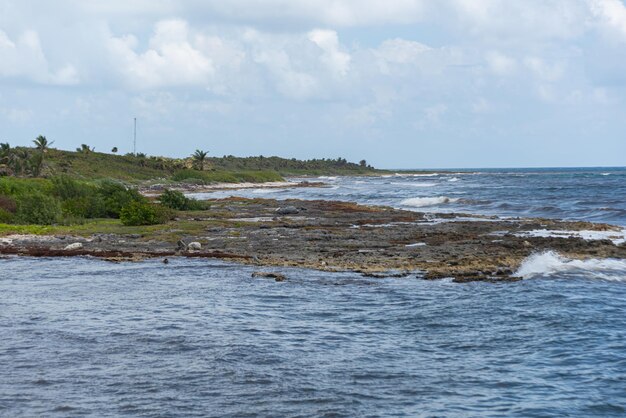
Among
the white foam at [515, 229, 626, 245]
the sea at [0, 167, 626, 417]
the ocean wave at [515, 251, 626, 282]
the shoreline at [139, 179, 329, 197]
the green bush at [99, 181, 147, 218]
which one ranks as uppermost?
the green bush at [99, 181, 147, 218]

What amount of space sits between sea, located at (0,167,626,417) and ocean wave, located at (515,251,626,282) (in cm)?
9

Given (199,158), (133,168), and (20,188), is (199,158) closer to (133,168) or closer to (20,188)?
(133,168)

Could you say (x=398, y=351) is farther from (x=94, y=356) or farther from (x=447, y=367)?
(x=94, y=356)

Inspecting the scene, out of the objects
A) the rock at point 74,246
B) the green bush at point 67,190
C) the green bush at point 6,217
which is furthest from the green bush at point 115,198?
the rock at point 74,246

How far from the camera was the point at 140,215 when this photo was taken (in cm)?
3572

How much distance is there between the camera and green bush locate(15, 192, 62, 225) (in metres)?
35.0

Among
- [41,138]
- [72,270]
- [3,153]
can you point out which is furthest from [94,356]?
[41,138]

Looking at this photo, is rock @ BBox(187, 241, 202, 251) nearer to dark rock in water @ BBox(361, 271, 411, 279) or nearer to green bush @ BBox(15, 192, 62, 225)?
dark rock in water @ BBox(361, 271, 411, 279)

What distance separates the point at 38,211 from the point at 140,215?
183 inches

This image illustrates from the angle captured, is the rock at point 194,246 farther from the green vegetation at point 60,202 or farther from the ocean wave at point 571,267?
the ocean wave at point 571,267

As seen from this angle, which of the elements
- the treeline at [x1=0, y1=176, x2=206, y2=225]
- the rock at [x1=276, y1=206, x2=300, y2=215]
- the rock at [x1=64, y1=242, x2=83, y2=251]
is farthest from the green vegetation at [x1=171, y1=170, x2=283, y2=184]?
the rock at [x1=64, y1=242, x2=83, y2=251]

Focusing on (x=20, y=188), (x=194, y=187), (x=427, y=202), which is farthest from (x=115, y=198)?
(x=194, y=187)

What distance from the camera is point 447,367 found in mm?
12312

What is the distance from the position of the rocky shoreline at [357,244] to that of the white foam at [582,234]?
0.58 feet
